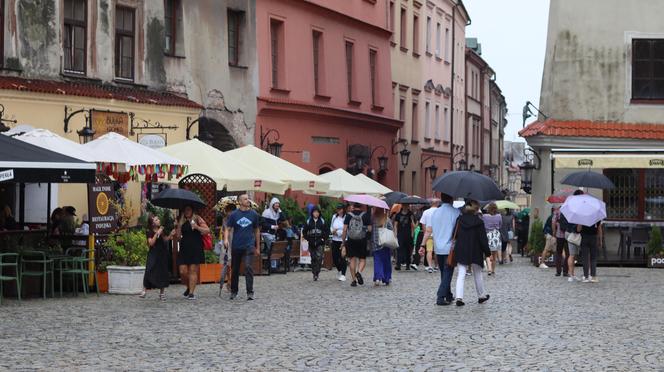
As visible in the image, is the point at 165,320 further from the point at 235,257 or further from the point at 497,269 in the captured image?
the point at 497,269

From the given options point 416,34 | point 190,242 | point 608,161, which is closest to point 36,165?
point 190,242

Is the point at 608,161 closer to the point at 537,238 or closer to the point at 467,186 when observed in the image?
the point at 537,238

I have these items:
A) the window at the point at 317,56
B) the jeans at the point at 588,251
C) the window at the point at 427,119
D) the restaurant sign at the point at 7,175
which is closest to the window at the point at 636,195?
the jeans at the point at 588,251

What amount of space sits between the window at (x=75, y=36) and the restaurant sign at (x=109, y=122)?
1.17m

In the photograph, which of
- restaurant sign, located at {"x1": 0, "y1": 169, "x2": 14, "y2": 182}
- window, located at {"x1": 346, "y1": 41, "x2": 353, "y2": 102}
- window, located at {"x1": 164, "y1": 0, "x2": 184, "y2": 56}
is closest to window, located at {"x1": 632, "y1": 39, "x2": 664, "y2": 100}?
window, located at {"x1": 164, "y1": 0, "x2": 184, "y2": 56}

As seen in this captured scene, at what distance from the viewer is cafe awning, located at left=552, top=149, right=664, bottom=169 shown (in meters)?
34.7

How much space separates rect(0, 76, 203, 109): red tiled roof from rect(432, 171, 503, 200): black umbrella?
36.1ft

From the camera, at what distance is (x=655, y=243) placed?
34469 millimetres

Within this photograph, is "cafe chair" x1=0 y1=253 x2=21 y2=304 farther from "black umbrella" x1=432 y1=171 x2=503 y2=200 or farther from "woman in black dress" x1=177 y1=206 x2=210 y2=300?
"black umbrella" x1=432 y1=171 x2=503 y2=200

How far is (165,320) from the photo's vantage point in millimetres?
17906

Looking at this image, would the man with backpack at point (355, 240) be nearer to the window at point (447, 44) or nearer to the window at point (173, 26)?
the window at point (173, 26)

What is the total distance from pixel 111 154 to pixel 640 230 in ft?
56.1

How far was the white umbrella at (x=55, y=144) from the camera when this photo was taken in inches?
894

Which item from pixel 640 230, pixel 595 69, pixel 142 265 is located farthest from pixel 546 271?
pixel 142 265
